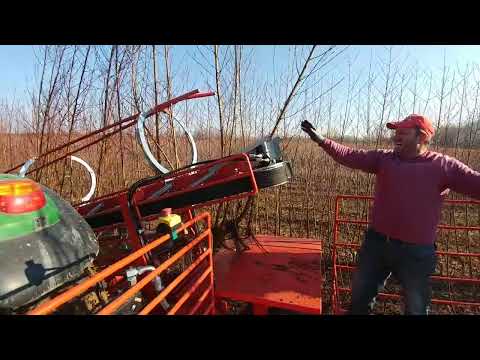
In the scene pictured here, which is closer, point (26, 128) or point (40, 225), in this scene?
point (40, 225)

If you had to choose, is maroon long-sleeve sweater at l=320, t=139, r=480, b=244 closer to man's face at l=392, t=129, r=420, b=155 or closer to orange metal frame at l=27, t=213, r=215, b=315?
man's face at l=392, t=129, r=420, b=155

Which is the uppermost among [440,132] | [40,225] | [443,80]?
[443,80]

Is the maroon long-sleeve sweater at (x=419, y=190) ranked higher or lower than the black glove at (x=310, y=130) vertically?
lower

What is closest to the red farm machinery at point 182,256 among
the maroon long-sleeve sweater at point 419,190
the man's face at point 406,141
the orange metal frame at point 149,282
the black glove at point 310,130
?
the orange metal frame at point 149,282

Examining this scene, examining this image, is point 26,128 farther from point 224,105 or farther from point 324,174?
point 324,174

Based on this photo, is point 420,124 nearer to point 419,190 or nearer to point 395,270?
point 419,190

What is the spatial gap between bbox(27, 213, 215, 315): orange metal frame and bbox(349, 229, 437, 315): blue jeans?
1.19m

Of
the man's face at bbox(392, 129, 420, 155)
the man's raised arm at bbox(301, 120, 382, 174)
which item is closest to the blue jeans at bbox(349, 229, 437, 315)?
the man's raised arm at bbox(301, 120, 382, 174)

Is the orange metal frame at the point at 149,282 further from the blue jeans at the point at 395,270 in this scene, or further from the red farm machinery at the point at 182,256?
the blue jeans at the point at 395,270

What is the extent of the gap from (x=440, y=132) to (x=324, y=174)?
73.8 inches

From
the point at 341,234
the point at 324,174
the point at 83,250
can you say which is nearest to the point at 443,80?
the point at 324,174

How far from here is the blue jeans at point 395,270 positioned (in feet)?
6.30

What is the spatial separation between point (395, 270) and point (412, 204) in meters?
0.52

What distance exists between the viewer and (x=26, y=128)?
5102 millimetres
